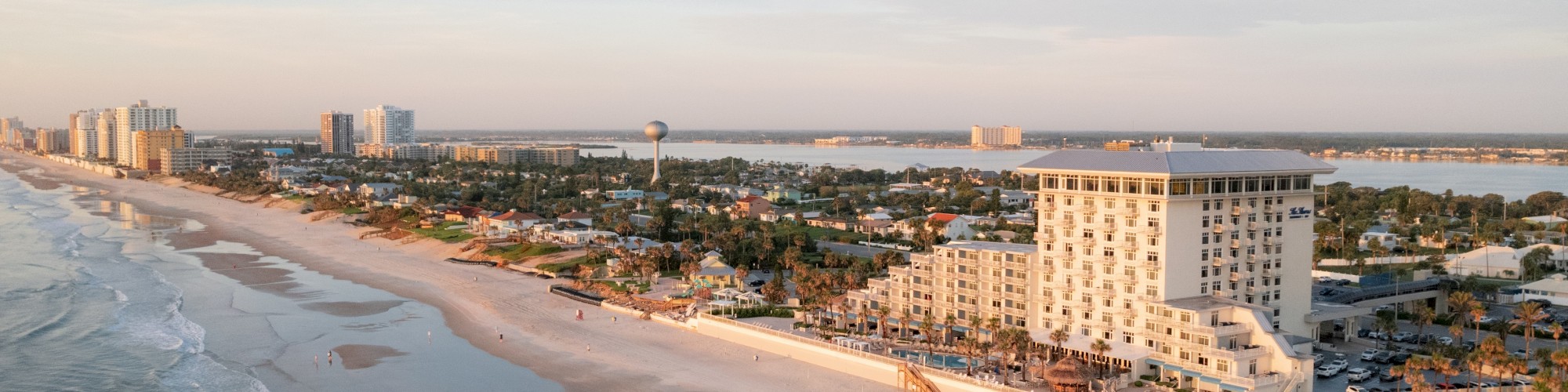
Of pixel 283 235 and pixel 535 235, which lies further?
pixel 283 235

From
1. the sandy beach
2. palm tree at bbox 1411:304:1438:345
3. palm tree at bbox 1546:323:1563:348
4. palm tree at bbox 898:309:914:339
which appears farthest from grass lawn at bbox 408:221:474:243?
palm tree at bbox 1546:323:1563:348

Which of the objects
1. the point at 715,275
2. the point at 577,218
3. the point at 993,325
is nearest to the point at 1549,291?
the point at 993,325

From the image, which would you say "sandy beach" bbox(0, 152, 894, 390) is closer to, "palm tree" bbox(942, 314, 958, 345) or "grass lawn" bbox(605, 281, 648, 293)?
"grass lawn" bbox(605, 281, 648, 293)

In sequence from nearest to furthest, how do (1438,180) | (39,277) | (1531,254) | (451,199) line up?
(1531,254) → (39,277) → (451,199) → (1438,180)

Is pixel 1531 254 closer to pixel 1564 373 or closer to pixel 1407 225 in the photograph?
pixel 1407 225

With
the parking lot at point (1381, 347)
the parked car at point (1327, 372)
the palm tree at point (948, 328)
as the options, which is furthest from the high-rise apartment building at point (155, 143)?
Result: the parked car at point (1327, 372)

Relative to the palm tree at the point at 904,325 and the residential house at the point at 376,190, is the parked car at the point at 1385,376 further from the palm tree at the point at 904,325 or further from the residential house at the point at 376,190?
the residential house at the point at 376,190

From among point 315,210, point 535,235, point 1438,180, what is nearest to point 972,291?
point 535,235
